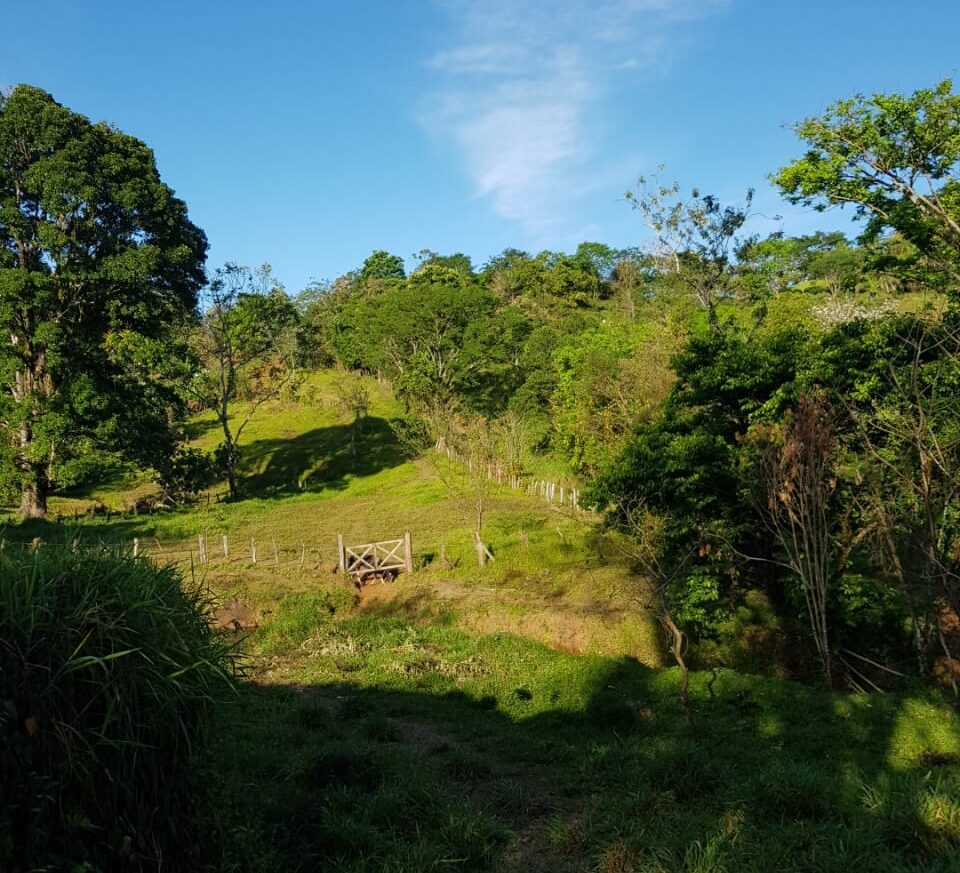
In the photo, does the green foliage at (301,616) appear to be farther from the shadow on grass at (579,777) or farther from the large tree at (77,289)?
the large tree at (77,289)

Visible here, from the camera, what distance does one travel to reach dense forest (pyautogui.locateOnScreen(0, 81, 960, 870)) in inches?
596

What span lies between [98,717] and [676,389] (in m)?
16.6

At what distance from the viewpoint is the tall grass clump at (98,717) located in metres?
4.14

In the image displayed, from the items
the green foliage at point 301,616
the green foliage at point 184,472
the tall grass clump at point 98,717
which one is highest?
the green foliage at point 184,472

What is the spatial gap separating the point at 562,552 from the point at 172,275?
24.1m

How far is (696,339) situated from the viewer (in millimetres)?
18172

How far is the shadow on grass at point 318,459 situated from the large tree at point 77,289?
38.9ft

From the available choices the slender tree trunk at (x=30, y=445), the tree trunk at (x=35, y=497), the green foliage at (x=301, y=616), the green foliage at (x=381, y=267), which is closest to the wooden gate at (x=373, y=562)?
the green foliage at (x=301, y=616)

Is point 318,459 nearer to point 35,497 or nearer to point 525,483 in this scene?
point 525,483

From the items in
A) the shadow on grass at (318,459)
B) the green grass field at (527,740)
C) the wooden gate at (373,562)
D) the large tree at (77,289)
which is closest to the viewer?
the green grass field at (527,740)

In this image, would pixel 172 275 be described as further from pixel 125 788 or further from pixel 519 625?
pixel 125 788

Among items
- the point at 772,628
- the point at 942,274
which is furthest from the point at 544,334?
the point at 772,628

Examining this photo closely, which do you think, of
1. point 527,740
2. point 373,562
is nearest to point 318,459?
point 373,562

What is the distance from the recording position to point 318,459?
2124 inches
